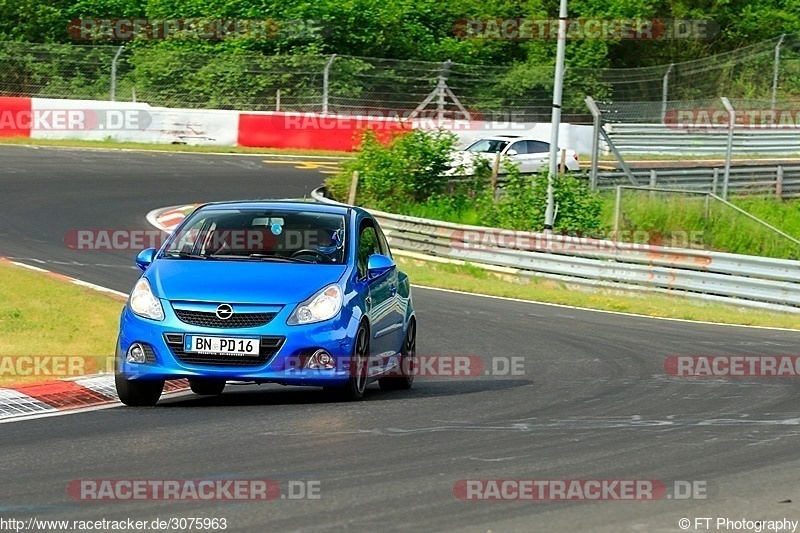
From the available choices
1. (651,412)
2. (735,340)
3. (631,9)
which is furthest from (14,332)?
(631,9)

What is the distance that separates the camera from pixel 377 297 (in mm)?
11250

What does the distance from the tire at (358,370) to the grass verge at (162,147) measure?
26728 mm

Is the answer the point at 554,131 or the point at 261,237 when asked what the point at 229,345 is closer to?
the point at 261,237

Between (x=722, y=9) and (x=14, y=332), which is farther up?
(x=722, y=9)

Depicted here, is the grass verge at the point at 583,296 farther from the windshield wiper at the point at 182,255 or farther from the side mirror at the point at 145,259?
the side mirror at the point at 145,259

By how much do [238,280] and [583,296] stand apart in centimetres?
1271

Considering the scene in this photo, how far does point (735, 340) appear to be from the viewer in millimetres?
16750

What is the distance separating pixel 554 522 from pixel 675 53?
1969 inches

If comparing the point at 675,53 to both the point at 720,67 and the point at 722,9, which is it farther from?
the point at 720,67

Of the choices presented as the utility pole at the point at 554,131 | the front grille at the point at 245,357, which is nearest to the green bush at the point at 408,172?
the utility pole at the point at 554,131

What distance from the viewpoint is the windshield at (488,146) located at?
36188mm

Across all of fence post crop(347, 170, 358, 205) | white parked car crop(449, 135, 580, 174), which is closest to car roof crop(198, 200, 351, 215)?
fence post crop(347, 170, 358, 205)

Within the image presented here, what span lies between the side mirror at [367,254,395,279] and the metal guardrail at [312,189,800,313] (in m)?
11.4

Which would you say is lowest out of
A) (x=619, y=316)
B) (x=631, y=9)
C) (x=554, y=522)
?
(x=619, y=316)
